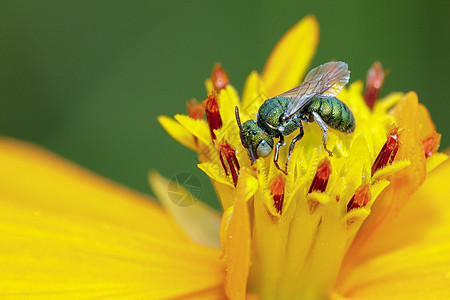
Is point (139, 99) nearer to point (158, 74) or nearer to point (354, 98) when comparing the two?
point (158, 74)

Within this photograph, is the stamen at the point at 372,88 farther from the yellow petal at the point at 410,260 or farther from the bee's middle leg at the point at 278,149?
the bee's middle leg at the point at 278,149

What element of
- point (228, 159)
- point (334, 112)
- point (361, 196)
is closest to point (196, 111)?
point (228, 159)

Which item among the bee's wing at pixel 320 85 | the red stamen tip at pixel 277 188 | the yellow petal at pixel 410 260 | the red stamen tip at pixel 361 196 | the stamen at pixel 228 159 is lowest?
the yellow petal at pixel 410 260

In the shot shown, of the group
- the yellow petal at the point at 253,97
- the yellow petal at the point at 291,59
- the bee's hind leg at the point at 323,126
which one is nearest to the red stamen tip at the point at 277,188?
the bee's hind leg at the point at 323,126

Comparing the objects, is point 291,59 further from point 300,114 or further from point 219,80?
point 300,114

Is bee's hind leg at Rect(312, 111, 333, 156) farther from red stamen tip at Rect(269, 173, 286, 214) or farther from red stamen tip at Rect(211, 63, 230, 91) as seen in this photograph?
red stamen tip at Rect(211, 63, 230, 91)

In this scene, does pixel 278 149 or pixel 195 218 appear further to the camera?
pixel 195 218

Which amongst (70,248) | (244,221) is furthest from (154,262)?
(244,221)
